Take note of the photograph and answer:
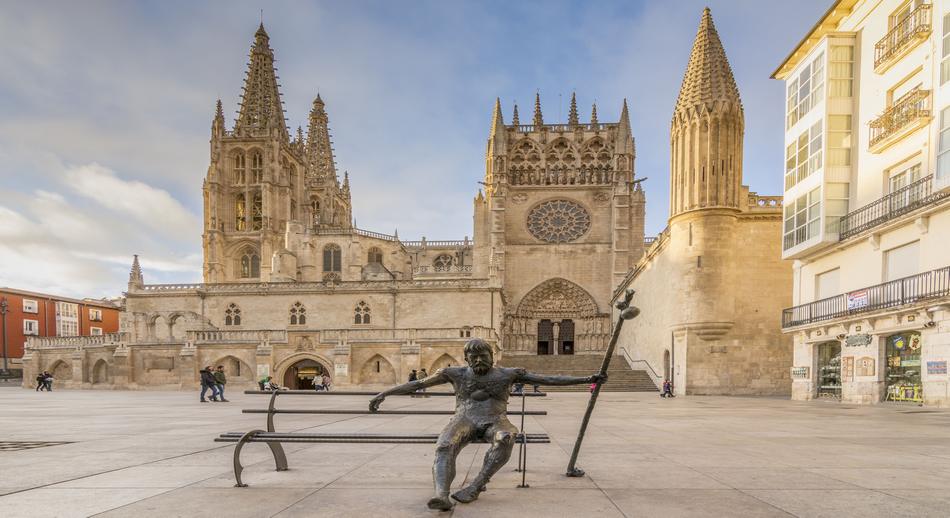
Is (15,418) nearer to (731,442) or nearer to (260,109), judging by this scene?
(731,442)

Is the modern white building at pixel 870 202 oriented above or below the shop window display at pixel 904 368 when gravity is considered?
above

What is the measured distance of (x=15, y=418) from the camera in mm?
11688

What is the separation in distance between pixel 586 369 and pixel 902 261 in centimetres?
1827

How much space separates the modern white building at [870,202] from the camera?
45.5ft

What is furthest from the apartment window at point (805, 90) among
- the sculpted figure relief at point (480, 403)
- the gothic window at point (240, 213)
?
the gothic window at point (240, 213)

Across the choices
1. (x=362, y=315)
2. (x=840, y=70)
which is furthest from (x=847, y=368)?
(x=362, y=315)

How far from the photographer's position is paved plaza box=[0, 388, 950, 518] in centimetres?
396

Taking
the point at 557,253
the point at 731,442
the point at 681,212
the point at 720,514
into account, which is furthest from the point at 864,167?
the point at 557,253

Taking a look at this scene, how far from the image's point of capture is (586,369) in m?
31.5

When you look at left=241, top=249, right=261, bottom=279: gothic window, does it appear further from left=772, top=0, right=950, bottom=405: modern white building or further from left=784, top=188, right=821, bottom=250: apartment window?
left=772, top=0, right=950, bottom=405: modern white building

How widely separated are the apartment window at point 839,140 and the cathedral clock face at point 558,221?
29.0m

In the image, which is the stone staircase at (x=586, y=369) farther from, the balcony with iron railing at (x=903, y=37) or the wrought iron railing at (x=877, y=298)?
the balcony with iron railing at (x=903, y=37)

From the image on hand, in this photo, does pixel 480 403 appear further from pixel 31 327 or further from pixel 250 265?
pixel 31 327

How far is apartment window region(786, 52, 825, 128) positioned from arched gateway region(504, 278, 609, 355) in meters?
26.3
